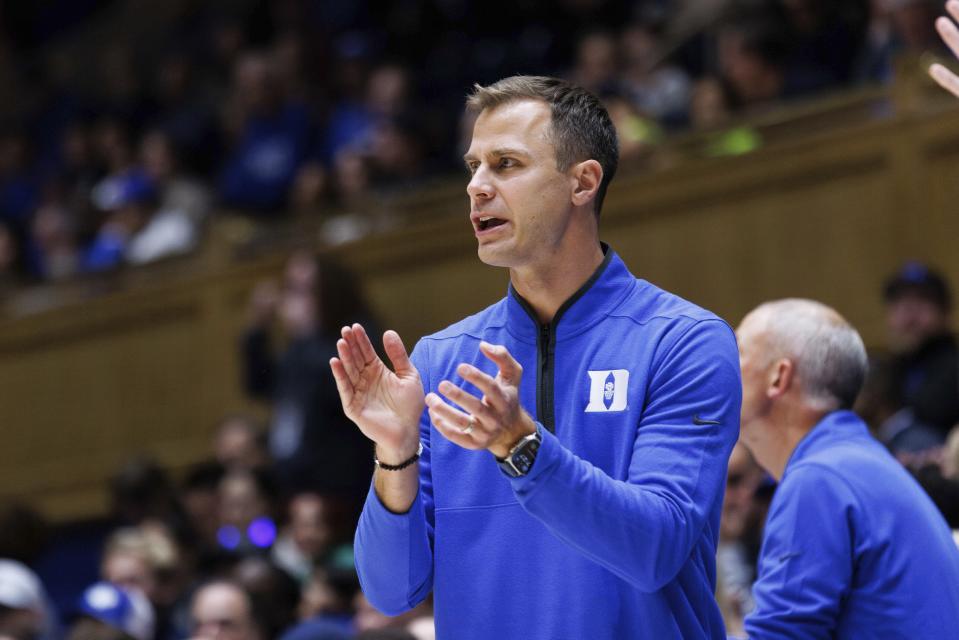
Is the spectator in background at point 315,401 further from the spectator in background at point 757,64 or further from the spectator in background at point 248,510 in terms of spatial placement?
the spectator in background at point 757,64

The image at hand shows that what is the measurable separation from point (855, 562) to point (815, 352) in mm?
580

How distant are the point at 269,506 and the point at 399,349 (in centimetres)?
481

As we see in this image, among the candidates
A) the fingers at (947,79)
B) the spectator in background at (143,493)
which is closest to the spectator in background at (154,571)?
the spectator in background at (143,493)

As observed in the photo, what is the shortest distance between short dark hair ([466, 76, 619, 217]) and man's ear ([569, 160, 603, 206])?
15 mm

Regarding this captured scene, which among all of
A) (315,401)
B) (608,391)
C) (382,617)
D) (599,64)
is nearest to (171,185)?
(599,64)

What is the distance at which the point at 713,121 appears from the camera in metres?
7.69

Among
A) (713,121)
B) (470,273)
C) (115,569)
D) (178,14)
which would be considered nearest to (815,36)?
(713,121)

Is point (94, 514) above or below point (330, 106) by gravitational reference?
below

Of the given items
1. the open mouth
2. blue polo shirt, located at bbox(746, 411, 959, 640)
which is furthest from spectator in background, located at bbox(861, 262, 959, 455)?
the open mouth

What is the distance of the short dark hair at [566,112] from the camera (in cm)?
283

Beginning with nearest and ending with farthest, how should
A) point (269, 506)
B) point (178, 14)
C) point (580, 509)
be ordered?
point (580, 509) → point (269, 506) → point (178, 14)

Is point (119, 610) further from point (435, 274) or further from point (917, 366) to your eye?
point (917, 366)

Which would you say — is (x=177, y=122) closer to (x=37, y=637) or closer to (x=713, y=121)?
(x=713, y=121)

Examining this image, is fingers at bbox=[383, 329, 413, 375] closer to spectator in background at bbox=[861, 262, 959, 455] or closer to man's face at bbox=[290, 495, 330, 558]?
spectator in background at bbox=[861, 262, 959, 455]
